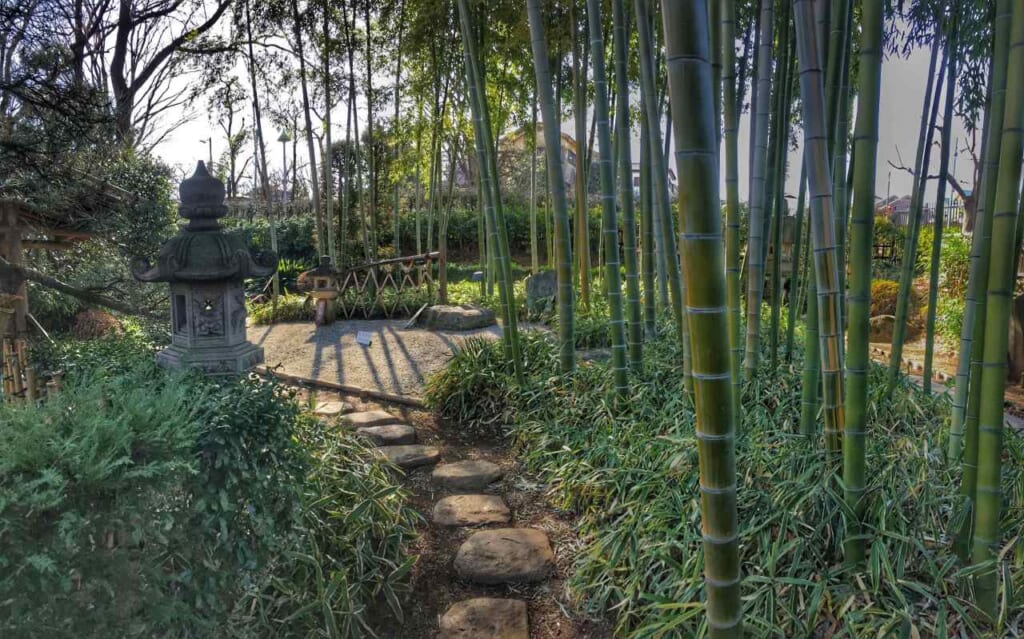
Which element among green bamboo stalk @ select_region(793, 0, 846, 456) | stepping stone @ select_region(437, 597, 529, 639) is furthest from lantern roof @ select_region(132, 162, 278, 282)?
green bamboo stalk @ select_region(793, 0, 846, 456)

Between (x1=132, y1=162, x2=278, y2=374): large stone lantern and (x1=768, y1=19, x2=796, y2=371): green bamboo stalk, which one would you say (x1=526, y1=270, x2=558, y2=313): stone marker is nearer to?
(x1=768, y1=19, x2=796, y2=371): green bamboo stalk

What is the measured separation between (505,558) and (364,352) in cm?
343

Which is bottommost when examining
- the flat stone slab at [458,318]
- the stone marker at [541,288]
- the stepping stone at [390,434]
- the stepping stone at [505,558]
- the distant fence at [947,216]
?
the stepping stone at [505,558]

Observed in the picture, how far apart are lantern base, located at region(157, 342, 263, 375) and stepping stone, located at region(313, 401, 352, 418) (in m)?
1.22

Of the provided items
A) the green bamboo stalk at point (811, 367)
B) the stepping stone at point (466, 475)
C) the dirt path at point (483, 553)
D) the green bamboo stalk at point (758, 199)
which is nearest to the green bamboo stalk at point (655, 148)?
the green bamboo stalk at point (758, 199)

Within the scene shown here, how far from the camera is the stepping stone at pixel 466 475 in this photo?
2.95 m

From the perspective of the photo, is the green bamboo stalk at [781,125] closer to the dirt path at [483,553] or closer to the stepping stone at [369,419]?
the dirt path at [483,553]

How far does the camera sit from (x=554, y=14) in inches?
211

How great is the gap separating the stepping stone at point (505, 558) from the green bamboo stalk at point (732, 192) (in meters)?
0.85

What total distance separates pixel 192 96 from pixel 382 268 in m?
3.19

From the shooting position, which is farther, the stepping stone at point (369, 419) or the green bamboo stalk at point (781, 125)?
the stepping stone at point (369, 419)

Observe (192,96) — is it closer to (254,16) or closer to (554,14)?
(254,16)


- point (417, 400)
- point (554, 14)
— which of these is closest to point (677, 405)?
point (417, 400)

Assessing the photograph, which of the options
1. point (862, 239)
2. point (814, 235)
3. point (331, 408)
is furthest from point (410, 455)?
point (862, 239)
